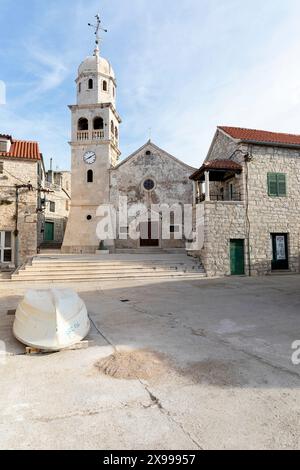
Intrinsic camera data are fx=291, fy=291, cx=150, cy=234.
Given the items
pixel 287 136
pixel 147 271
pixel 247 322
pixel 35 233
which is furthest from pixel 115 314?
pixel 287 136

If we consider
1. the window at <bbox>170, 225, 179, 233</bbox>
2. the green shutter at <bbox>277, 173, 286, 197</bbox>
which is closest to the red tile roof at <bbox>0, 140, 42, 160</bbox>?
the window at <bbox>170, 225, 179, 233</bbox>

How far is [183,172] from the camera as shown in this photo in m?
22.8

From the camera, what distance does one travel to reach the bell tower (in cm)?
2233

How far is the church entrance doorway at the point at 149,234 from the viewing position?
21906 millimetres

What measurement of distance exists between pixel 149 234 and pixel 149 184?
3.95 metres

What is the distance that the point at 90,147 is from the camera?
75.5ft

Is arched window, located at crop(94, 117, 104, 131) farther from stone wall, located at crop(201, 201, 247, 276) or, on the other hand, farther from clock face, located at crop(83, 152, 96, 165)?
stone wall, located at crop(201, 201, 247, 276)

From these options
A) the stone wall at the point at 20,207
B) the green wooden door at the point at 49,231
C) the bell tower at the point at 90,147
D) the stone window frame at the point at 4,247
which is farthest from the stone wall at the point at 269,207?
the green wooden door at the point at 49,231

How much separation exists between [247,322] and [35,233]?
16212 mm

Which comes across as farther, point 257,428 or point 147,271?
point 147,271

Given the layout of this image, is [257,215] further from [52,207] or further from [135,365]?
[52,207]

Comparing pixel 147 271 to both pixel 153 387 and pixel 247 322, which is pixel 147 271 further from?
pixel 153 387

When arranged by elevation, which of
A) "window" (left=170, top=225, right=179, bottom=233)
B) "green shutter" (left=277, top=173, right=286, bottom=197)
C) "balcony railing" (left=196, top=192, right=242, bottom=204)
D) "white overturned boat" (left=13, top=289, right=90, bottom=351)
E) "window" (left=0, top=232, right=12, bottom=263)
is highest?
"green shutter" (left=277, top=173, right=286, bottom=197)

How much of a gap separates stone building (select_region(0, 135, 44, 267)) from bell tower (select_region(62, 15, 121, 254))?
3.57 m
